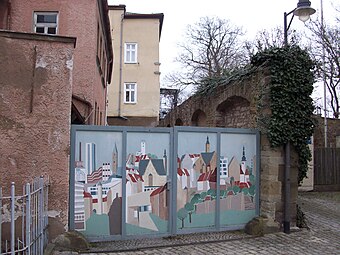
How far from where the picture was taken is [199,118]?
14961 mm

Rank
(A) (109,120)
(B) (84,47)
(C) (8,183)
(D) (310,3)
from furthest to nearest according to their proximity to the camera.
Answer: (A) (109,120) → (B) (84,47) → (D) (310,3) → (C) (8,183)

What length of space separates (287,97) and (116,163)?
12.9ft

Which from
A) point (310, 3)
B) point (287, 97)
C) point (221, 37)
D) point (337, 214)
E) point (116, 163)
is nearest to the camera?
point (116, 163)

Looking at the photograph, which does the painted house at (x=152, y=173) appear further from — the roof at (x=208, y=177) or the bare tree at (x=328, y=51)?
the bare tree at (x=328, y=51)

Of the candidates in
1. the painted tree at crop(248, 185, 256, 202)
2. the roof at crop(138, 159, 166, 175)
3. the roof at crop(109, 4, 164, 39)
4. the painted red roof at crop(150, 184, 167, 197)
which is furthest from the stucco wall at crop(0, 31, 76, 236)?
the roof at crop(109, 4, 164, 39)

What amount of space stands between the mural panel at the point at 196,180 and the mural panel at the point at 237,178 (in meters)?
0.24

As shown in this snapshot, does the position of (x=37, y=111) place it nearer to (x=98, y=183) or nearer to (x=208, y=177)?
(x=98, y=183)

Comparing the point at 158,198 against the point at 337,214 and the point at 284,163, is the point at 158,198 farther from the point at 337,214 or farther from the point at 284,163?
the point at 337,214

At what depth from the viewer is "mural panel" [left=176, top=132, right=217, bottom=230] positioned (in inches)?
311

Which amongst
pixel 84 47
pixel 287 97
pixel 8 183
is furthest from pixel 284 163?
pixel 84 47

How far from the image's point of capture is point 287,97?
8438 mm

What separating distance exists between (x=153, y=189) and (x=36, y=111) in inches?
105

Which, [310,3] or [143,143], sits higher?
[310,3]

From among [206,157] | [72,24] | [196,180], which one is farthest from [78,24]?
[196,180]
